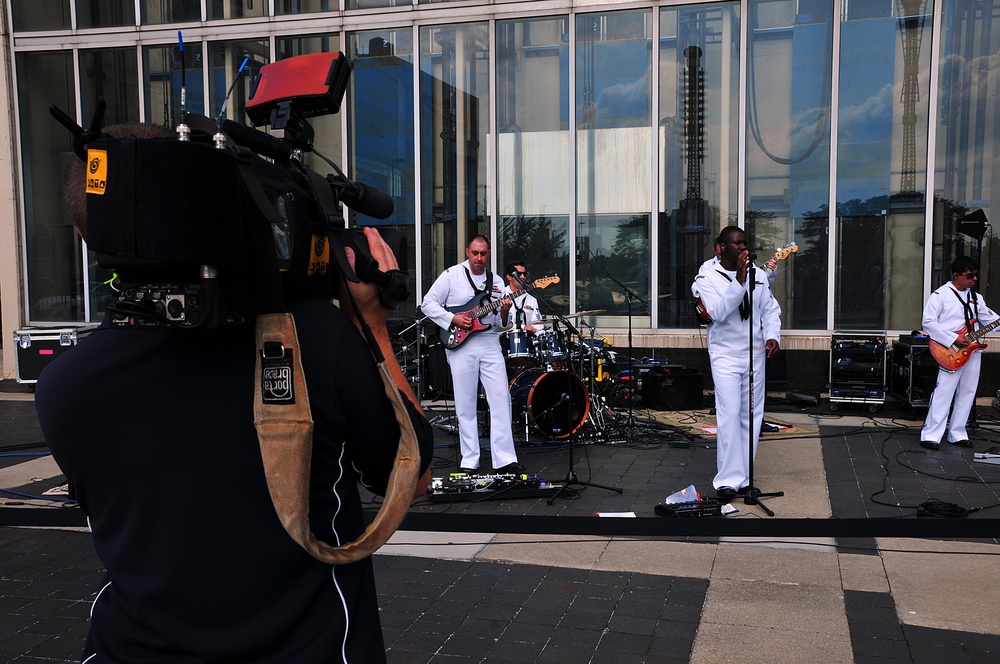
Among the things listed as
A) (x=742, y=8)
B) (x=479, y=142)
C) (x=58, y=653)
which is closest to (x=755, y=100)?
(x=742, y=8)

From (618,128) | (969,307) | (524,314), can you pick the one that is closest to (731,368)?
(969,307)

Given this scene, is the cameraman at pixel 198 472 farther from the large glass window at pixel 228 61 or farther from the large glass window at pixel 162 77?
the large glass window at pixel 162 77

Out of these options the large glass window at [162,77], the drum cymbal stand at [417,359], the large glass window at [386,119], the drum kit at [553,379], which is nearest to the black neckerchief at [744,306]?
the drum kit at [553,379]

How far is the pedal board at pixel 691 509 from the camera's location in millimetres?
6227

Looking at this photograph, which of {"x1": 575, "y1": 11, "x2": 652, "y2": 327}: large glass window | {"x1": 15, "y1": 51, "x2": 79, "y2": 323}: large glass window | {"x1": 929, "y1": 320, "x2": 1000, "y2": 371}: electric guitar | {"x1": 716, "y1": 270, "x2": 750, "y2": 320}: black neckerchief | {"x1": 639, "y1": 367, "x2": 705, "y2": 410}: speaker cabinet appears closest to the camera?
{"x1": 716, "y1": 270, "x2": 750, "y2": 320}: black neckerchief

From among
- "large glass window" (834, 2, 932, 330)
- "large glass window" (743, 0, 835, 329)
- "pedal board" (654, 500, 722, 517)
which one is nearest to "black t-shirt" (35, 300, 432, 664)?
"pedal board" (654, 500, 722, 517)

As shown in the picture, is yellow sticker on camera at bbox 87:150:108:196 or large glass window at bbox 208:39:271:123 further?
large glass window at bbox 208:39:271:123

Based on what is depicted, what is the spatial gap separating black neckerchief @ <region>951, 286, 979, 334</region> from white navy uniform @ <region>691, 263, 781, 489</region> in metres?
3.29

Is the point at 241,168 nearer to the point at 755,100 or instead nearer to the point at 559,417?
the point at 559,417

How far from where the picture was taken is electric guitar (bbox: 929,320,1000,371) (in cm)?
878

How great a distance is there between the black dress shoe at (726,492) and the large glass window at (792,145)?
20.7 feet

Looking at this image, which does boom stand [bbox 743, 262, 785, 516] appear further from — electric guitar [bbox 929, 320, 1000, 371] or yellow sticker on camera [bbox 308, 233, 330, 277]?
yellow sticker on camera [bbox 308, 233, 330, 277]

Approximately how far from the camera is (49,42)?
15.0 metres

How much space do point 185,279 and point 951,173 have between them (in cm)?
1290
